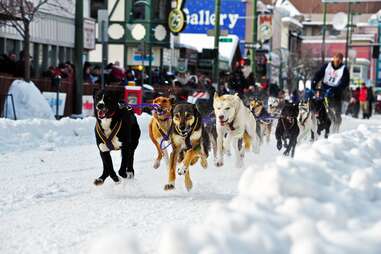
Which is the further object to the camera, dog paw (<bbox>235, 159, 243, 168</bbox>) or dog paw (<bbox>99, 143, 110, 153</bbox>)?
dog paw (<bbox>235, 159, 243, 168</bbox>)

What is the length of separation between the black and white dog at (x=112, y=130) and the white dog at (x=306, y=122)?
5.00 meters

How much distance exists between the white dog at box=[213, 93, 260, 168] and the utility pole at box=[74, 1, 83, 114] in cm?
745

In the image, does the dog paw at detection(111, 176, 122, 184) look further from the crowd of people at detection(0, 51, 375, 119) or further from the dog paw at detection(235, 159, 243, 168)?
the dog paw at detection(235, 159, 243, 168)

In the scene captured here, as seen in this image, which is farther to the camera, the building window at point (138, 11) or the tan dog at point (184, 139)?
the building window at point (138, 11)

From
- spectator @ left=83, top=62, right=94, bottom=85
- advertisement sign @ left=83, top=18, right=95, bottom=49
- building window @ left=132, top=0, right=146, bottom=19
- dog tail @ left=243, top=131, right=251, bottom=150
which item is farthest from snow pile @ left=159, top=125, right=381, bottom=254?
building window @ left=132, top=0, right=146, bottom=19

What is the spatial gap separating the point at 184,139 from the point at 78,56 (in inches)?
395

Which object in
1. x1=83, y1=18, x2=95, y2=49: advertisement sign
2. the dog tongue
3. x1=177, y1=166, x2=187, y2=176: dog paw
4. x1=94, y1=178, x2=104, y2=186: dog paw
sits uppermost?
x1=83, y1=18, x2=95, y2=49: advertisement sign

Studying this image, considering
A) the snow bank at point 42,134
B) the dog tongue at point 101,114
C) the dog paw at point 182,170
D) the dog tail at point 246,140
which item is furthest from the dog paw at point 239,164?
the snow bank at point 42,134

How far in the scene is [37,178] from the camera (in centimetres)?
812

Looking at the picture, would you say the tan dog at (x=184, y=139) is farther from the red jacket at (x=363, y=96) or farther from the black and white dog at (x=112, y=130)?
the red jacket at (x=363, y=96)

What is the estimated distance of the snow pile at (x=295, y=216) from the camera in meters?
3.00

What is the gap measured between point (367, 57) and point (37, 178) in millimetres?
80842

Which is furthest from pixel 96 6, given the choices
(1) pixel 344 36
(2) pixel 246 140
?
(1) pixel 344 36

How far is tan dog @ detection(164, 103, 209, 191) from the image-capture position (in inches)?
278
